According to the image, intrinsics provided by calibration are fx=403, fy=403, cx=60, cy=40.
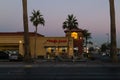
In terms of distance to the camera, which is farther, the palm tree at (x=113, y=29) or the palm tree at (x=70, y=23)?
the palm tree at (x=70, y=23)

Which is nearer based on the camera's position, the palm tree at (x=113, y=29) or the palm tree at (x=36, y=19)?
the palm tree at (x=113, y=29)

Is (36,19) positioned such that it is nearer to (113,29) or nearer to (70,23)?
(70,23)

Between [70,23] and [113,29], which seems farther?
[70,23]

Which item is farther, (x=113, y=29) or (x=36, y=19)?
(x=36, y=19)

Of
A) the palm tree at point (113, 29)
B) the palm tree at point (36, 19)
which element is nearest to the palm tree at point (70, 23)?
the palm tree at point (36, 19)

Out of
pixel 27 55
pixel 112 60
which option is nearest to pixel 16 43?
pixel 27 55

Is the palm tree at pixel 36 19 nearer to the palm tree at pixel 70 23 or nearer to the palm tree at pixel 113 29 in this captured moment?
the palm tree at pixel 70 23

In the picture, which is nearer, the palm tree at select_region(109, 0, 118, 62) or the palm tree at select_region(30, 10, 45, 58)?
the palm tree at select_region(109, 0, 118, 62)

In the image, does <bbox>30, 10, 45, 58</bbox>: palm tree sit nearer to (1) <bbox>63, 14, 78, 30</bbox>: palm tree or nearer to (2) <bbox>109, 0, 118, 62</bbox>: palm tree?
(1) <bbox>63, 14, 78, 30</bbox>: palm tree

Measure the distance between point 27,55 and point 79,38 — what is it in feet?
189

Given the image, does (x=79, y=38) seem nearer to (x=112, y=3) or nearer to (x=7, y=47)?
(x=7, y=47)

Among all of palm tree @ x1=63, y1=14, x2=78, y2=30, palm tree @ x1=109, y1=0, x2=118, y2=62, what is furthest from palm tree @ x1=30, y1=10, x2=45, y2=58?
palm tree @ x1=109, y1=0, x2=118, y2=62

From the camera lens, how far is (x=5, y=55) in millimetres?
69250

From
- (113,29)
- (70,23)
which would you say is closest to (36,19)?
(70,23)
